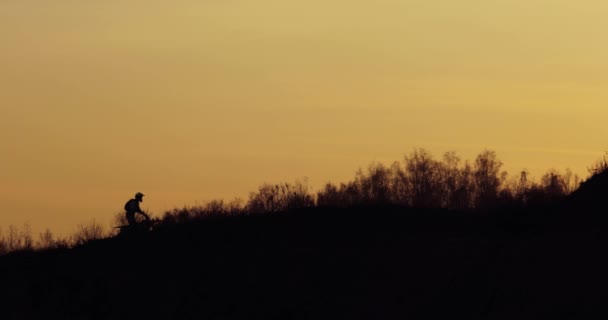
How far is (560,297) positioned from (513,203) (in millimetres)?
9819

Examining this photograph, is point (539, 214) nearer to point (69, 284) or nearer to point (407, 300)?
A: point (407, 300)

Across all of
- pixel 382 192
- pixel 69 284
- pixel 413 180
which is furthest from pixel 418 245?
pixel 413 180

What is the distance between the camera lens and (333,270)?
145 ft

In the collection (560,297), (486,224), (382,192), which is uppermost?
(382,192)

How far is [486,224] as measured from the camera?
45812 mm

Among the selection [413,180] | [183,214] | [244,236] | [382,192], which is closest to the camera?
[244,236]

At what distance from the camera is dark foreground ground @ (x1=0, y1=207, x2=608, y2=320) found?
132 ft

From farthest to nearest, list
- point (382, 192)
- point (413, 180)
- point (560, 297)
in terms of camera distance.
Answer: point (413, 180), point (382, 192), point (560, 297)

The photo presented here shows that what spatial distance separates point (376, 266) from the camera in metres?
43.6

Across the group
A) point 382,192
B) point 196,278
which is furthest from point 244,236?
point 382,192

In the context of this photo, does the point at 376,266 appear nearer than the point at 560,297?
No

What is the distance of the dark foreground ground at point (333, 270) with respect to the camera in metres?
40.2

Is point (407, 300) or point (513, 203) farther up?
point (513, 203)

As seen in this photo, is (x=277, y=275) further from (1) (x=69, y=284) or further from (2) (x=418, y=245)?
(1) (x=69, y=284)
